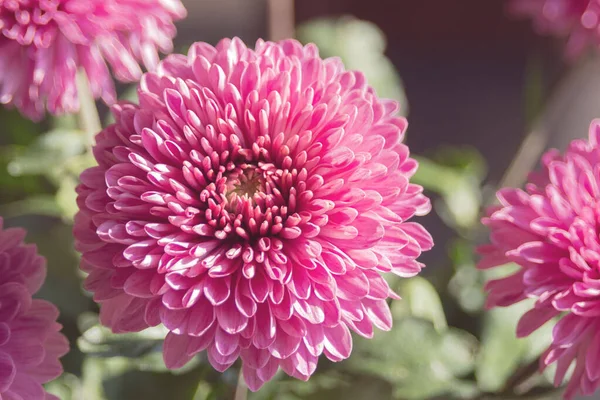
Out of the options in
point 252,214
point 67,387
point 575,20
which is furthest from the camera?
point 575,20

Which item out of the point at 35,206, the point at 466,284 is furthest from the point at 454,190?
the point at 35,206

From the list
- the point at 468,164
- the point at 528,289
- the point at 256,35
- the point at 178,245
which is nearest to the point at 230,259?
the point at 178,245

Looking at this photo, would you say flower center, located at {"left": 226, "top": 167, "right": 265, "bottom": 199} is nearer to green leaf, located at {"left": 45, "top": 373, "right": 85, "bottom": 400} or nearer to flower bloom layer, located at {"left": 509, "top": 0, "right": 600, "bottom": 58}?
green leaf, located at {"left": 45, "top": 373, "right": 85, "bottom": 400}

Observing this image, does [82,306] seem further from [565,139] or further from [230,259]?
[565,139]

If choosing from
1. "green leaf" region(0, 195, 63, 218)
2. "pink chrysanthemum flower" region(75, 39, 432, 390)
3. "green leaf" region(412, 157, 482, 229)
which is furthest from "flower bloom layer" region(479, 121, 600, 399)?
"green leaf" region(0, 195, 63, 218)

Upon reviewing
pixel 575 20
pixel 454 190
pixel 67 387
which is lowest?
pixel 67 387

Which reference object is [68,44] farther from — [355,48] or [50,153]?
[355,48]
